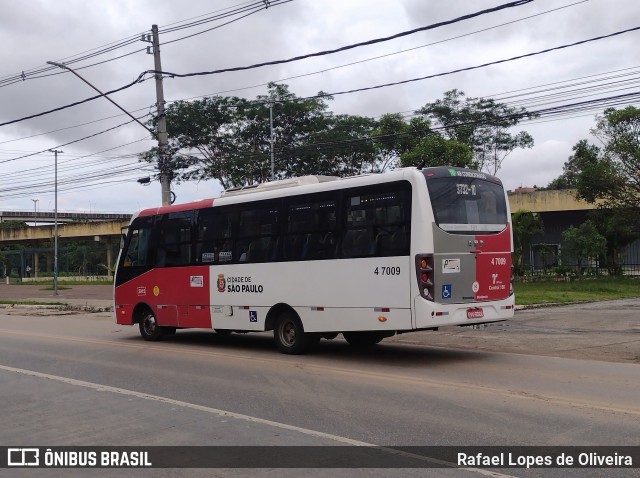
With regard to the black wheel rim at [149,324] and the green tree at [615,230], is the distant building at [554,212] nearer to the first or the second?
the green tree at [615,230]

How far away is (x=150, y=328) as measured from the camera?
A: 15883 millimetres

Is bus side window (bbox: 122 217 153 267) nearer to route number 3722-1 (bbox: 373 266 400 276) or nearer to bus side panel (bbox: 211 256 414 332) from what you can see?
bus side panel (bbox: 211 256 414 332)

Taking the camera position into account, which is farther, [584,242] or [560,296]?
[584,242]

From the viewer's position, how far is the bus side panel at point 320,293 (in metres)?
11.0

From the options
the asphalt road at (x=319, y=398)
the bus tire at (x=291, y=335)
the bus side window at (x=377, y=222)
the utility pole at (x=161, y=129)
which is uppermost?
the utility pole at (x=161, y=129)

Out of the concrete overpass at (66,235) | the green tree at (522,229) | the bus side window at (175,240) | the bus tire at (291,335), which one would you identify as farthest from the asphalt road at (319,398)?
the concrete overpass at (66,235)

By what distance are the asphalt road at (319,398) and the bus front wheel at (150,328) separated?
128 centimetres

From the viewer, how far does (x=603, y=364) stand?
1096 cm

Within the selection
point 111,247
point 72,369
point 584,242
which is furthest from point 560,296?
point 111,247

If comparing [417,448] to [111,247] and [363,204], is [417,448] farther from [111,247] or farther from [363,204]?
[111,247]

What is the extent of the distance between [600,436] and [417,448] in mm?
1786

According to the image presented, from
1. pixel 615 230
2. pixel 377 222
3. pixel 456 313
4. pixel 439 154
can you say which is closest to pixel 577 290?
pixel 615 230

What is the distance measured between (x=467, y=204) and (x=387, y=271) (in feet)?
5.91

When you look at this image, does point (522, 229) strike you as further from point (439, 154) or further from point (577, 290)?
point (439, 154)
